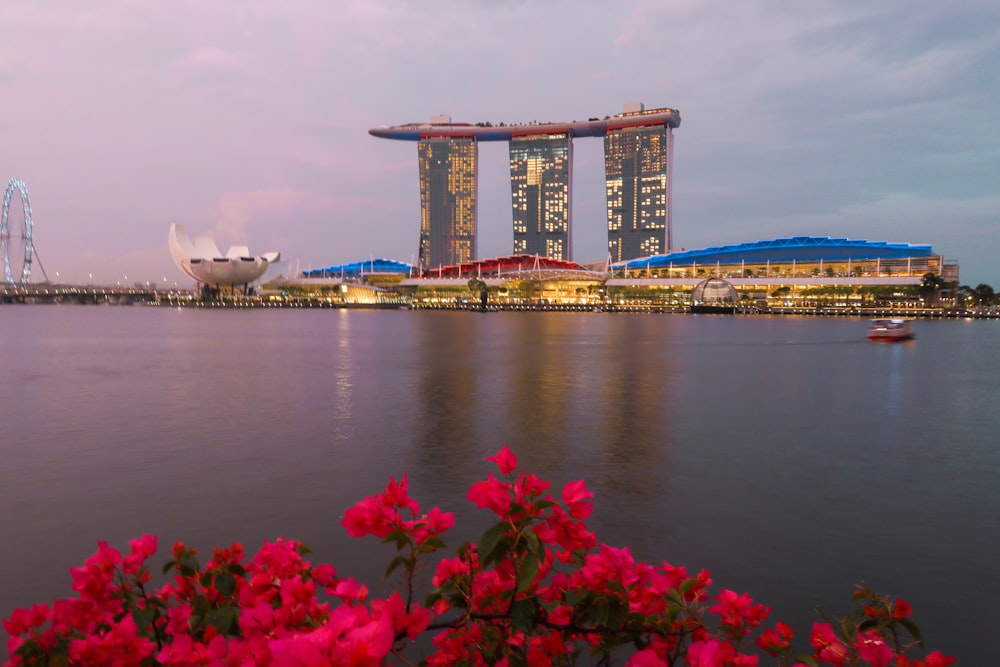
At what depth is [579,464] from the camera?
541 inches

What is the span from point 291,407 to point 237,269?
185606mm

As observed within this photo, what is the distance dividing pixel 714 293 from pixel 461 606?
152055mm

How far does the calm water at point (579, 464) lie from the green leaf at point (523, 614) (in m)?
5.36

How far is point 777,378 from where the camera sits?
1174 inches

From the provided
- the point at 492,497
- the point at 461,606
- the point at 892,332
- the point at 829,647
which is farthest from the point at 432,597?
the point at 892,332

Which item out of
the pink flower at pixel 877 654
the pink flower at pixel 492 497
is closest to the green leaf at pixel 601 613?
the pink flower at pixel 492 497

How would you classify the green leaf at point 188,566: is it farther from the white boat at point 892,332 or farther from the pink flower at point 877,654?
the white boat at point 892,332

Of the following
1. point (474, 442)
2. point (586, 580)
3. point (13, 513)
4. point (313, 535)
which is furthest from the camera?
point (474, 442)

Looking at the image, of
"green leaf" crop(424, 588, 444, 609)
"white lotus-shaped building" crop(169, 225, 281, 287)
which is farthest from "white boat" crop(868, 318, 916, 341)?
"white lotus-shaped building" crop(169, 225, 281, 287)

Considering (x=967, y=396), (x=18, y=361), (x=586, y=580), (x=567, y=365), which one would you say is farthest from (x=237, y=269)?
(x=586, y=580)

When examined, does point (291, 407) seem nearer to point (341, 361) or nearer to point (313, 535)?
point (313, 535)

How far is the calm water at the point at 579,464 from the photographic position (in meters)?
8.55

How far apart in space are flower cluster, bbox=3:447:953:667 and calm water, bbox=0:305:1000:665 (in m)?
4.62

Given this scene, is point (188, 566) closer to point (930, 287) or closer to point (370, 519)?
point (370, 519)
